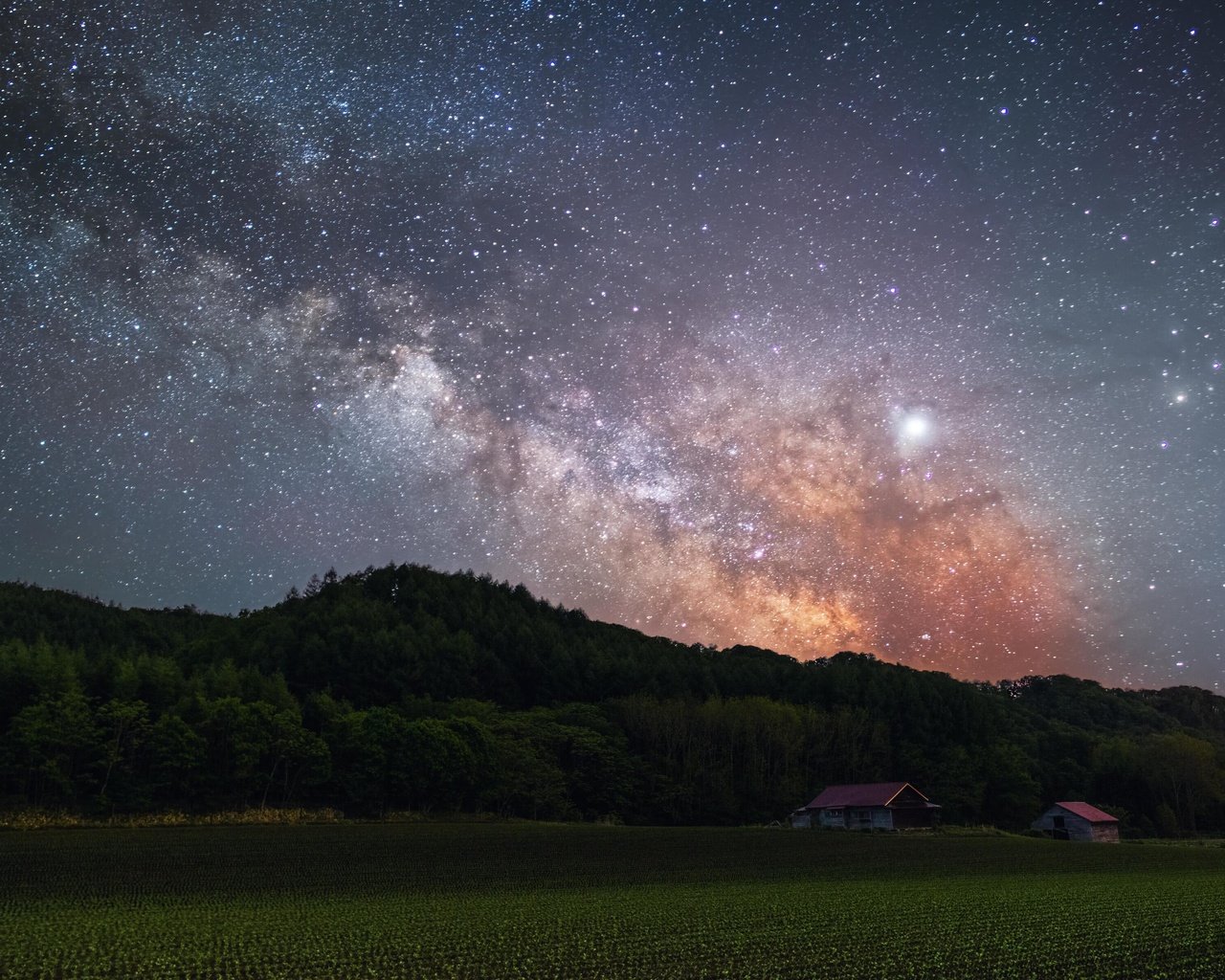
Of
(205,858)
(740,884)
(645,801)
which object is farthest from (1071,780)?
(205,858)

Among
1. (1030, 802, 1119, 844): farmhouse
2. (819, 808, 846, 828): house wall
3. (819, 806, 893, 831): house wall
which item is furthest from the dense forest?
(819, 806, 893, 831): house wall

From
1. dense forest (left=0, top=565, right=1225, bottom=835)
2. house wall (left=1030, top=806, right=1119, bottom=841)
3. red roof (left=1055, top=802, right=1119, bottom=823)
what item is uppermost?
dense forest (left=0, top=565, right=1225, bottom=835)

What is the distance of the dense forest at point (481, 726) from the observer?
65000mm

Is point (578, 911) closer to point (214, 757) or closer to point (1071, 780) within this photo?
point (214, 757)

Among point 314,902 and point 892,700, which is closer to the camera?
point 314,902

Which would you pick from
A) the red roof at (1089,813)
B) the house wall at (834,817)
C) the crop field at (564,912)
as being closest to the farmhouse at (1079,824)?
the red roof at (1089,813)

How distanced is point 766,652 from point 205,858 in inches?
5020

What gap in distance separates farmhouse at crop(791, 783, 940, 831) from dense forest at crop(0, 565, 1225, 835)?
8944 millimetres

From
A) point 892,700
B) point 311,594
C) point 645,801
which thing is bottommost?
point 645,801

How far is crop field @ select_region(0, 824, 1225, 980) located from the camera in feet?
63.0

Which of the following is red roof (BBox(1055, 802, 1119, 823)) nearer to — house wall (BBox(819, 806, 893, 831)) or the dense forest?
the dense forest

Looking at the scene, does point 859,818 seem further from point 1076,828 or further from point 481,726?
point 481,726

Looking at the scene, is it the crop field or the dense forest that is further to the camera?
the dense forest

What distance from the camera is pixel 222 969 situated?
59.9 ft
